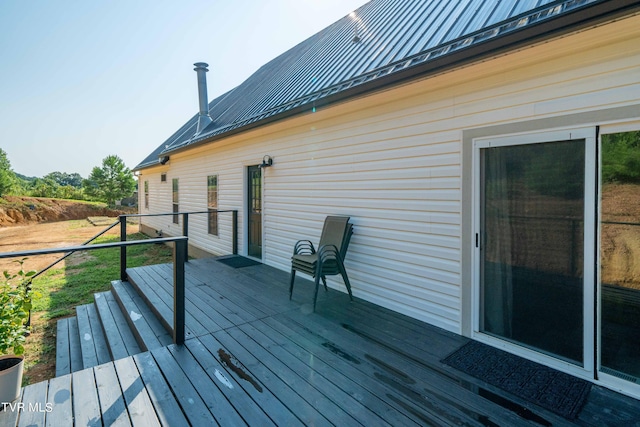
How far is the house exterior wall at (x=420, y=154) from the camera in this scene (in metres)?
2.10

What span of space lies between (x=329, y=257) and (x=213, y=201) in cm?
477

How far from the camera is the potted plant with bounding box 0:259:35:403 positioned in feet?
6.10

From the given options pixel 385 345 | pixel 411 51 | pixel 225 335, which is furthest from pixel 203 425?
pixel 411 51

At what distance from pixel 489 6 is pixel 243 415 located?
3905mm

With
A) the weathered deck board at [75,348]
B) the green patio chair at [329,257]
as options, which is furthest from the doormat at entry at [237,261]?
the weathered deck board at [75,348]

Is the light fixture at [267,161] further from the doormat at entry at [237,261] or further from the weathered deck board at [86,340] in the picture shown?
the weathered deck board at [86,340]

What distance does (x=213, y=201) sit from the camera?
7.45 metres

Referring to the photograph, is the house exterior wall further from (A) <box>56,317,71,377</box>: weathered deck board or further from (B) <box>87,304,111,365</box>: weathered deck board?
(A) <box>56,317,71,377</box>: weathered deck board

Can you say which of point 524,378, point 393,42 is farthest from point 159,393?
point 393,42

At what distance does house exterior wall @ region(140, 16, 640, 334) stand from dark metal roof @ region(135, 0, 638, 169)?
0.21 m

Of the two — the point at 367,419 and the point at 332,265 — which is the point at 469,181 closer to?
the point at 332,265

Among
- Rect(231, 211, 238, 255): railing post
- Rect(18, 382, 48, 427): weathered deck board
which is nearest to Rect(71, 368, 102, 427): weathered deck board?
Rect(18, 382, 48, 427): weathered deck board

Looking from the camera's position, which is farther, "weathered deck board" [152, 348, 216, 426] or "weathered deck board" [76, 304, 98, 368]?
"weathered deck board" [76, 304, 98, 368]

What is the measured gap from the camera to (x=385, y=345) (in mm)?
2586
